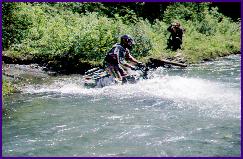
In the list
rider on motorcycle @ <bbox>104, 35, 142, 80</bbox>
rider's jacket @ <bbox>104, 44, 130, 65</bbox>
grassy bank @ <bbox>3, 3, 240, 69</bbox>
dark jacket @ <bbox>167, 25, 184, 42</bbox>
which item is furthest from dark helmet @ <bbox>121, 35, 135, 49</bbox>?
dark jacket @ <bbox>167, 25, 184, 42</bbox>

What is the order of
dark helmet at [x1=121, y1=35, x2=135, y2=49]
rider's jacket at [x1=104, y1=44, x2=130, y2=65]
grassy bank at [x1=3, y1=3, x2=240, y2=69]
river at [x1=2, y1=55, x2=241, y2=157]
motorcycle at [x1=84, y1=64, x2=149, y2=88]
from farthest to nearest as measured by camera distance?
grassy bank at [x1=3, y1=3, x2=240, y2=69] < dark helmet at [x1=121, y1=35, x2=135, y2=49] < rider's jacket at [x1=104, y1=44, x2=130, y2=65] < motorcycle at [x1=84, y1=64, x2=149, y2=88] < river at [x1=2, y1=55, x2=241, y2=157]

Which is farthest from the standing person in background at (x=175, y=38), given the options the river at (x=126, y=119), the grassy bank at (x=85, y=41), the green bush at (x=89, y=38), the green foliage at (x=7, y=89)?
the green foliage at (x=7, y=89)

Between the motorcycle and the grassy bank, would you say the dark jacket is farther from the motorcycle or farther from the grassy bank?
the motorcycle

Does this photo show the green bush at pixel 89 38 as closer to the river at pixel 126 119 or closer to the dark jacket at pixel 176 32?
the dark jacket at pixel 176 32

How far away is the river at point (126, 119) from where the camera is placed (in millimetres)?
8438

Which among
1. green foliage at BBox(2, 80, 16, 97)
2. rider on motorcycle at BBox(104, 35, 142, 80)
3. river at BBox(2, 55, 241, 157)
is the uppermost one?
rider on motorcycle at BBox(104, 35, 142, 80)

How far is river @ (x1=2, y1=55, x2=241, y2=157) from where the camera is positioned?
8.44 metres

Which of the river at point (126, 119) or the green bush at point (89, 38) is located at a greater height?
the green bush at point (89, 38)

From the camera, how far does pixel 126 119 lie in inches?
417

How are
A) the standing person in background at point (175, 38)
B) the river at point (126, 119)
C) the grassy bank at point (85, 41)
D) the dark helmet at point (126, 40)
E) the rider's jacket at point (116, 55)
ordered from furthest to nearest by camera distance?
the standing person in background at point (175, 38), the grassy bank at point (85, 41), the dark helmet at point (126, 40), the rider's jacket at point (116, 55), the river at point (126, 119)

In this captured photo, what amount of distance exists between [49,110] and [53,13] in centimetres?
1980

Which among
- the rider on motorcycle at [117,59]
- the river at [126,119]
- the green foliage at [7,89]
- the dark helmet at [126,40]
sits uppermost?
the dark helmet at [126,40]

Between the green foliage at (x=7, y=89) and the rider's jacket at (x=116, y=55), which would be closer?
the green foliage at (x=7, y=89)

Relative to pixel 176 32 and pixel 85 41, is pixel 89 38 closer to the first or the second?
pixel 85 41
